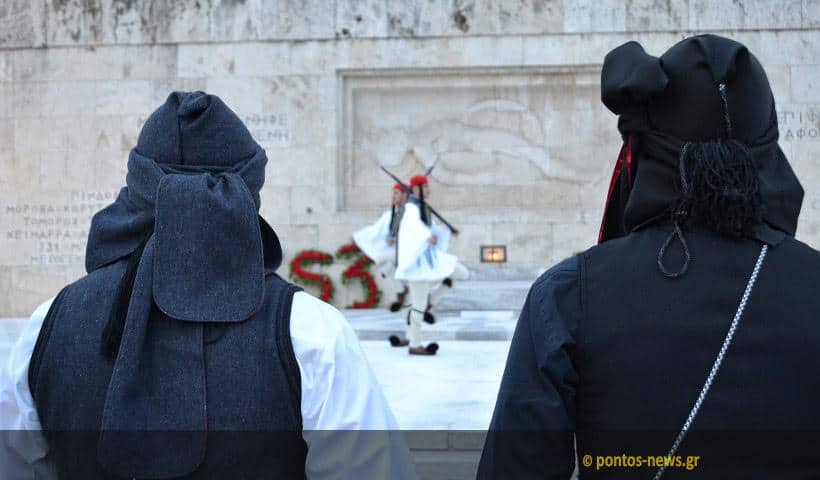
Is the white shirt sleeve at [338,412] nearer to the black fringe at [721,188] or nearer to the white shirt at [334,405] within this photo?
the white shirt at [334,405]

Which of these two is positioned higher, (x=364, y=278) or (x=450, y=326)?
(x=364, y=278)

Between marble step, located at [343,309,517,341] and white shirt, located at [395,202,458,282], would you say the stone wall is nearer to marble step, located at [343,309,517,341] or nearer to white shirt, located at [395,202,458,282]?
marble step, located at [343,309,517,341]

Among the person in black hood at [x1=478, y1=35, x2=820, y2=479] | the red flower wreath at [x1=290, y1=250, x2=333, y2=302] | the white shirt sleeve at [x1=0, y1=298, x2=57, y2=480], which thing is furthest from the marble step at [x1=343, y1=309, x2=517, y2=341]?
the person in black hood at [x1=478, y1=35, x2=820, y2=479]

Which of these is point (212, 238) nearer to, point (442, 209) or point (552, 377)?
point (552, 377)

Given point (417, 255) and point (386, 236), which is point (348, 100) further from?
point (417, 255)

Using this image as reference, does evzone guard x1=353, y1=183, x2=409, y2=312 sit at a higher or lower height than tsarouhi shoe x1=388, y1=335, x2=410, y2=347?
higher

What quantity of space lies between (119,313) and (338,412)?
495mm

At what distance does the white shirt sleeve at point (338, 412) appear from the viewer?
70.0 inches

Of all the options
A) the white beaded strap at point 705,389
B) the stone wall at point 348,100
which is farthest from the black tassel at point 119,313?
the stone wall at point 348,100

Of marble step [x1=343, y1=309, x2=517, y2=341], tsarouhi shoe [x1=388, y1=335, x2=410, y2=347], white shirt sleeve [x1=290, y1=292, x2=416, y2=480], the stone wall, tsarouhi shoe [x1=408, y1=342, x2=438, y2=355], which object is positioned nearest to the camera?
white shirt sleeve [x1=290, y1=292, x2=416, y2=480]

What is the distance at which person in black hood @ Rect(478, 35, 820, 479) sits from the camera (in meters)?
1.68

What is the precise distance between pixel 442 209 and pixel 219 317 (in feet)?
37.5

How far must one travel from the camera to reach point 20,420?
6.26 ft

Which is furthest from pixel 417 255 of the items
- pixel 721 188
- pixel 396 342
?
pixel 721 188
